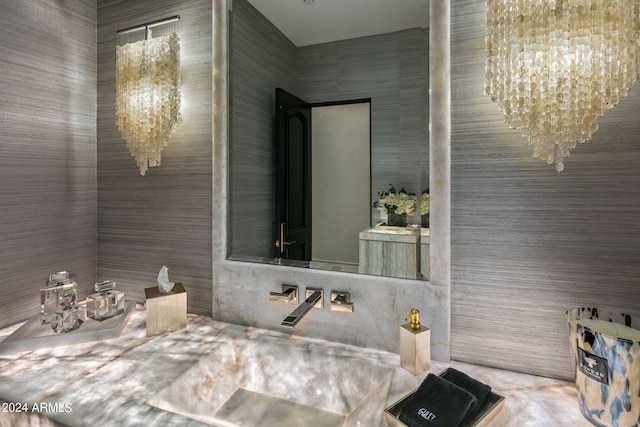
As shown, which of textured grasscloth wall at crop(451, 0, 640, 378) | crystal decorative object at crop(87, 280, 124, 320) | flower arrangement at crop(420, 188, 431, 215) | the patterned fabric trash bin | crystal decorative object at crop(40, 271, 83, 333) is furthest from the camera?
crystal decorative object at crop(87, 280, 124, 320)

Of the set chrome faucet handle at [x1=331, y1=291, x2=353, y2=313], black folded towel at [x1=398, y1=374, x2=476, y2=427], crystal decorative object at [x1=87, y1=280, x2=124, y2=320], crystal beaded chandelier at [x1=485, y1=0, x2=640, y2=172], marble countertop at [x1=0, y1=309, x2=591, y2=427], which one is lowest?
marble countertop at [x1=0, y1=309, x2=591, y2=427]

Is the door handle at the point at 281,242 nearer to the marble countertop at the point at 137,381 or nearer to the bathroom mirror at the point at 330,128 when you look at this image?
the bathroom mirror at the point at 330,128

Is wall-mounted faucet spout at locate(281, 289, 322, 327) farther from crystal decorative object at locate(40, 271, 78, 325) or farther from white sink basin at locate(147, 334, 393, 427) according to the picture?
crystal decorative object at locate(40, 271, 78, 325)

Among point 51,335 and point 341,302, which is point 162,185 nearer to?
point 51,335

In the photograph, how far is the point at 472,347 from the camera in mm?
993

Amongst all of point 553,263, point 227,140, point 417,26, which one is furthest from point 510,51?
point 227,140

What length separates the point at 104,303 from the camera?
1.26 meters

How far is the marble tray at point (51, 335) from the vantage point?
1039 mm

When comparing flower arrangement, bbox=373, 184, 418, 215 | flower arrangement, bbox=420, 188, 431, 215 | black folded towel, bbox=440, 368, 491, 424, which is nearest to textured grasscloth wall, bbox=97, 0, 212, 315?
flower arrangement, bbox=373, 184, 418, 215

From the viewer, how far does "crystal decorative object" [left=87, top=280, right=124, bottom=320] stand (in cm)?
124

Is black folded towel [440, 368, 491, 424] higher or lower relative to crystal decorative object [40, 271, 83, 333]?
lower

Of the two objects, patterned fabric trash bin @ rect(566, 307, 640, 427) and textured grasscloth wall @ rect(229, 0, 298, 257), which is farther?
textured grasscloth wall @ rect(229, 0, 298, 257)

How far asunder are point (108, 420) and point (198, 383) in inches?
10.2

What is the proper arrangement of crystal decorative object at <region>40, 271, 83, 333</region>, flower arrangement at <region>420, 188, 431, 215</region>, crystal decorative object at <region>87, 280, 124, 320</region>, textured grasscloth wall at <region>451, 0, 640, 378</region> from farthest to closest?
crystal decorative object at <region>87, 280, 124, 320</region>, crystal decorative object at <region>40, 271, 83, 333</region>, flower arrangement at <region>420, 188, 431, 215</region>, textured grasscloth wall at <region>451, 0, 640, 378</region>
